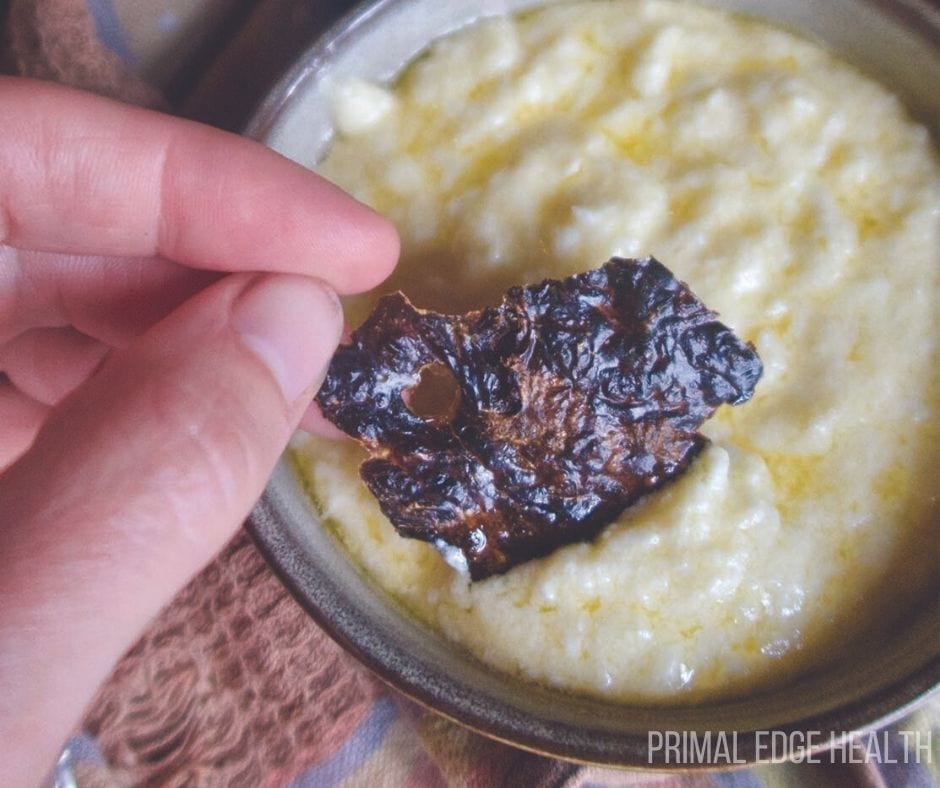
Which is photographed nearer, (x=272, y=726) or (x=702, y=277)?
(x=702, y=277)

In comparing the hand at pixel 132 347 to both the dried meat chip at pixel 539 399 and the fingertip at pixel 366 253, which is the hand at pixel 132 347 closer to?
the fingertip at pixel 366 253

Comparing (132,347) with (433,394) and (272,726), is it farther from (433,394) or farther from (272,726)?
(272,726)

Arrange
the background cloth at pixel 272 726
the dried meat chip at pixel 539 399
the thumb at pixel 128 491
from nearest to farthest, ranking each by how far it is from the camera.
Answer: the thumb at pixel 128 491 → the dried meat chip at pixel 539 399 → the background cloth at pixel 272 726

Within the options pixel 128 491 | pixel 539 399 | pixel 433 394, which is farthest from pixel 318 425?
pixel 128 491

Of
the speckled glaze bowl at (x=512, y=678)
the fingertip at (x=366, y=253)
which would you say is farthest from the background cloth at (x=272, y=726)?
the fingertip at (x=366, y=253)

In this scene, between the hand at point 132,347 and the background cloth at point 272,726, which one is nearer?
the hand at point 132,347

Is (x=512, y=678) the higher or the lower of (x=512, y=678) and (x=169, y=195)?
the lower

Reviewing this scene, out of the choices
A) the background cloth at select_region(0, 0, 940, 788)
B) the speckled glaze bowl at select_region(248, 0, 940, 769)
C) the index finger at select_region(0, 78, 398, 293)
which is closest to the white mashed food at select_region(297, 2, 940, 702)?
the speckled glaze bowl at select_region(248, 0, 940, 769)
